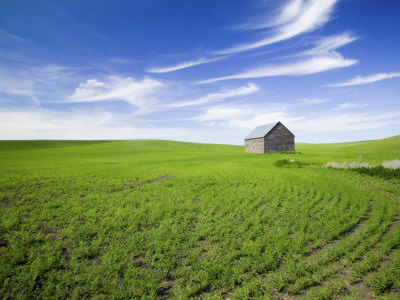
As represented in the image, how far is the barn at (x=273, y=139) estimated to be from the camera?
201 feet

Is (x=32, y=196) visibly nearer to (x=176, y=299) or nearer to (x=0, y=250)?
(x=0, y=250)

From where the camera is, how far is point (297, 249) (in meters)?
7.18

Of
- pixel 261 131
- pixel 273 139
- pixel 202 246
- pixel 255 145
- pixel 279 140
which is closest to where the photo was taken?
pixel 202 246

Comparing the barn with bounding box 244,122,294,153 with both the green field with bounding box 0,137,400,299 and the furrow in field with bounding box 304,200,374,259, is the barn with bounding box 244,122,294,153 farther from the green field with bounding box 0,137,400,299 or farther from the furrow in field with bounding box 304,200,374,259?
the furrow in field with bounding box 304,200,374,259

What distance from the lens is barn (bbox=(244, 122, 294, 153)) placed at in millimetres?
61406

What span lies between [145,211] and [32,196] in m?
8.88

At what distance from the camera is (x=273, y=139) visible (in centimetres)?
6206

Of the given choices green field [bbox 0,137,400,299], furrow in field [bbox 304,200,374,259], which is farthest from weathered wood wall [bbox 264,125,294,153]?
furrow in field [bbox 304,200,374,259]

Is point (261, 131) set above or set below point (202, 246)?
above

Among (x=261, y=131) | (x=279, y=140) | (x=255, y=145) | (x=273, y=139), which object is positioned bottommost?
(x=255, y=145)

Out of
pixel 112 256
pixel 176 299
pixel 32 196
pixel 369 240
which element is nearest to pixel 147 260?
pixel 112 256

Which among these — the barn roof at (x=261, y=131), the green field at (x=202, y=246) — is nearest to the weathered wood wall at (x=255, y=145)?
the barn roof at (x=261, y=131)

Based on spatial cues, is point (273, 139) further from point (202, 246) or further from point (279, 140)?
point (202, 246)

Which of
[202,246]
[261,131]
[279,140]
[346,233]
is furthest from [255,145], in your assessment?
[202,246]
